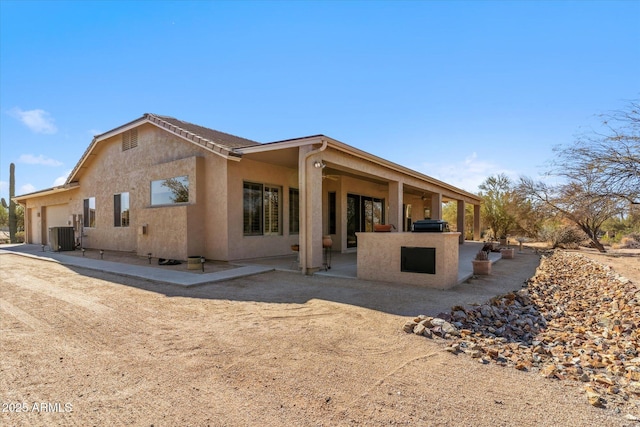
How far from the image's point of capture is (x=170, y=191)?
11375 mm

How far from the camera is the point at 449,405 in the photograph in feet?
8.03

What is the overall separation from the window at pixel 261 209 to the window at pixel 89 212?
952cm

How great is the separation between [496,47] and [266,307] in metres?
9.47

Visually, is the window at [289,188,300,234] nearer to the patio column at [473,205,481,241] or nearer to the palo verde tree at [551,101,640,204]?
the palo verde tree at [551,101,640,204]

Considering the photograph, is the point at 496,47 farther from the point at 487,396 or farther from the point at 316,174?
the point at 487,396

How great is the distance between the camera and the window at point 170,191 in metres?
10.9

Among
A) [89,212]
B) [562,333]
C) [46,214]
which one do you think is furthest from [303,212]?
[46,214]

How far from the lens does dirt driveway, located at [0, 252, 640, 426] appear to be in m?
2.31

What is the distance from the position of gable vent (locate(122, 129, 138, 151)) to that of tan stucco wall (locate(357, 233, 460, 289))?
35.7 ft

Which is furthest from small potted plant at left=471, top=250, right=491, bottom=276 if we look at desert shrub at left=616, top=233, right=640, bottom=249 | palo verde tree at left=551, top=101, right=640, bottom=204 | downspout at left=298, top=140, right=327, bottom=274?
desert shrub at left=616, top=233, right=640, bottom=249

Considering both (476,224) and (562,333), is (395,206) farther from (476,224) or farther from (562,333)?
(476,224)

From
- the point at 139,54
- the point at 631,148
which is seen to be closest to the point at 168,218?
the point at 139,54

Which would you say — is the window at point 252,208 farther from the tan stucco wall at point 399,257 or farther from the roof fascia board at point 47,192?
the roof fascia board at point 47,192

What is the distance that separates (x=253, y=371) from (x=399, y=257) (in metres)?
4.64
